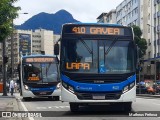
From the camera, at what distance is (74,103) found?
56.4 ft

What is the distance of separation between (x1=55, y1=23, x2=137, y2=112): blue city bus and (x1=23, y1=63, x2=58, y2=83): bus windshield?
1214 centimetres

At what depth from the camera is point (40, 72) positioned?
29.3 meters

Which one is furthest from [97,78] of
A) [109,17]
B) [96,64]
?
[109,17]

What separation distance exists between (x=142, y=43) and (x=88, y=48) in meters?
69.0

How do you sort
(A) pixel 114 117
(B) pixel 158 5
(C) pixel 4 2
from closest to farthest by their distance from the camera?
(A) pixel 114 117, (C) pixel 4 2, (B) pixel 158 5

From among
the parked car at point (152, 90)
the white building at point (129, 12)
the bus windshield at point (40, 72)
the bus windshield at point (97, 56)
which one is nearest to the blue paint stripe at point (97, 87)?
the bus windshield at point (97, 56)

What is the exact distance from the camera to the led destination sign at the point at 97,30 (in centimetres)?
1697

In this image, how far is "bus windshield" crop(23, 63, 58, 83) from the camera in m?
29.1

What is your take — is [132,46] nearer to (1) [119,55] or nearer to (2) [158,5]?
(1) [119,55]

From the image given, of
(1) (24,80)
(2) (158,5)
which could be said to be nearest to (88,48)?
(1) (24,80)

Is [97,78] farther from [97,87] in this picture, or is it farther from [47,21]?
[47,21]

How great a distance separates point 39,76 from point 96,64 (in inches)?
509

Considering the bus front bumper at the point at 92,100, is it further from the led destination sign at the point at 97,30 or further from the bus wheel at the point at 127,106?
the led destination sign at the point at 97,30

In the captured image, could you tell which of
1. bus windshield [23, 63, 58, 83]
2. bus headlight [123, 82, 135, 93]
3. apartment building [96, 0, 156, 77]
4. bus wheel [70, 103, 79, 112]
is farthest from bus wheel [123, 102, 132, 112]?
apartment building [96, 0, 156, 77]
